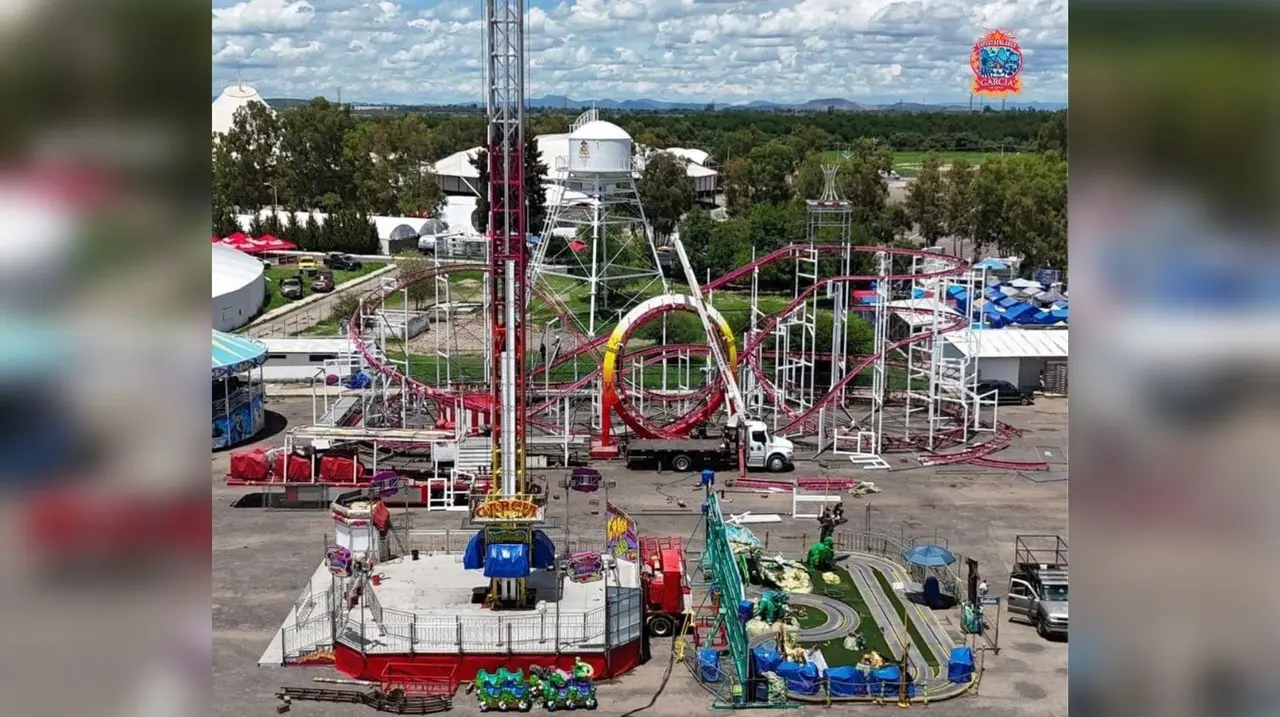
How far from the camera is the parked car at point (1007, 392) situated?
50.1 metres

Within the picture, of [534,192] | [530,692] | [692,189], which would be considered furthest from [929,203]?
[530,692]

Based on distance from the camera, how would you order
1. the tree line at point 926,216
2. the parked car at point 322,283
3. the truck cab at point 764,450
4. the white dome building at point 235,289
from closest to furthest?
the truck cab at point 764,450, the white dome building at point 235,289, the parked car at point 322,283, the tree line at point 926,216

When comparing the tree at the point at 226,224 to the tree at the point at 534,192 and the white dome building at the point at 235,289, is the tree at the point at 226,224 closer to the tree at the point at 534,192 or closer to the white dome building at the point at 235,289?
the white dome building at the point at 235,289

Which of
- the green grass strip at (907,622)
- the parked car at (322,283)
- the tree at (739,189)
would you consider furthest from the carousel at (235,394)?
the tree at (739,189)

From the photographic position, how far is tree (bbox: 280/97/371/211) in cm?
10844

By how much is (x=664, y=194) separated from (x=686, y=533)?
Answer: 217 ft

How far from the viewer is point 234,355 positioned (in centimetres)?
4288

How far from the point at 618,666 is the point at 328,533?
11.7 metres

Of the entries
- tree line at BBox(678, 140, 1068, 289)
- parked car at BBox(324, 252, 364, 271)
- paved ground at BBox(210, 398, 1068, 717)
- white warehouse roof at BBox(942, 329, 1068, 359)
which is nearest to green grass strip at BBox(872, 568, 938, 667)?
paved ground at BBox(210, 398, 1068, 717)

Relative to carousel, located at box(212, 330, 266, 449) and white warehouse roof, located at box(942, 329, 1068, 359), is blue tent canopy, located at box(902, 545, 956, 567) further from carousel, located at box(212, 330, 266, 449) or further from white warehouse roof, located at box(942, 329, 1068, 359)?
carousel, located at box(212, 330, 266, 449)

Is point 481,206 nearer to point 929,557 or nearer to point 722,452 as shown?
point 722,452

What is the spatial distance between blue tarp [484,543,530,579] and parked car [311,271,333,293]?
52752 mm

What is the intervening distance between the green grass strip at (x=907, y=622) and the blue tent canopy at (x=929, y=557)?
93 centimetres
